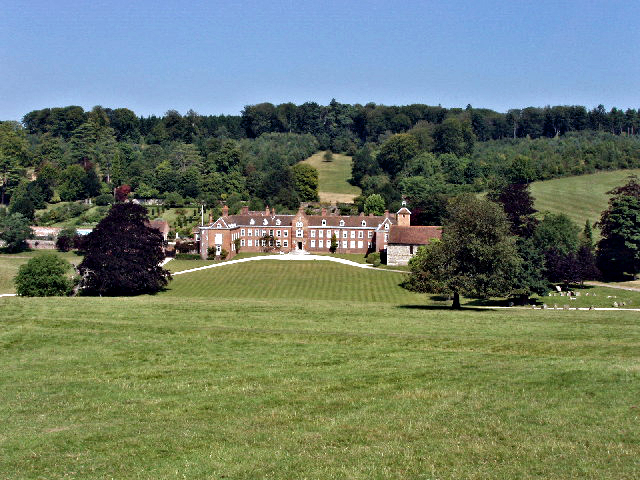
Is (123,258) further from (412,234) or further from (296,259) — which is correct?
(412,234)

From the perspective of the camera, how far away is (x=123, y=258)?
58.1m

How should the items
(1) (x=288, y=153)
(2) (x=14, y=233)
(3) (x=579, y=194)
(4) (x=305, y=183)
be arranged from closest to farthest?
(2) (x=14, y=233) < (3) (x=579, y=194) < (4) (x=305, y=183) < (1) (x=288, y=153)

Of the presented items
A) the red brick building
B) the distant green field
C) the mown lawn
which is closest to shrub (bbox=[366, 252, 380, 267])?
the red brick building

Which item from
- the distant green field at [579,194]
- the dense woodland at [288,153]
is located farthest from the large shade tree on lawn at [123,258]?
the distant green field at [579,194]

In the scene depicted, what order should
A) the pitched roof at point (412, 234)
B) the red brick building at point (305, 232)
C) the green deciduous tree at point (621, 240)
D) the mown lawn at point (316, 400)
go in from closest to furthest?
the mown lawn at point (316, 400) < the green deciduous tree at point (621, 240) < the pitched roof at point (412, 234) < the red brick building at point (305, 232)

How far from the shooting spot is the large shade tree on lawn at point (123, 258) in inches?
2248

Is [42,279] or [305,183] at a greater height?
[305,183]

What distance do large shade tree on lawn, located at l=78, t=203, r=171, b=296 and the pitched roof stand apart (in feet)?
102

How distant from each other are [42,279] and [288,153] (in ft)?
363

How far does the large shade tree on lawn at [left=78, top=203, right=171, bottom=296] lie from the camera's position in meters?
57.1

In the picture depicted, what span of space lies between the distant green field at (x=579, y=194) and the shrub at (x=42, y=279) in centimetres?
7248

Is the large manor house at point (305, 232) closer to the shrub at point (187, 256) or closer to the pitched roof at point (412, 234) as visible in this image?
the shrub at point (187, 256)

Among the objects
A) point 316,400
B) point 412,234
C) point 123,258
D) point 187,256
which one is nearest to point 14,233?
point 187,256

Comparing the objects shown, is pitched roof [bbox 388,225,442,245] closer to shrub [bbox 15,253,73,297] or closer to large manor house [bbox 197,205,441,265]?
large manor house [bbox 197,205,441,265]
